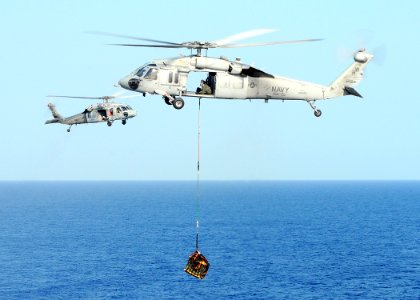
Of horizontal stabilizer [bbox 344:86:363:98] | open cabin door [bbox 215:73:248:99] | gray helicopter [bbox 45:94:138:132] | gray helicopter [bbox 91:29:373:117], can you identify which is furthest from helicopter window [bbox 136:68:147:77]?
gray helicopter [bbox 45:94:138:132]

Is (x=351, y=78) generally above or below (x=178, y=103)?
above

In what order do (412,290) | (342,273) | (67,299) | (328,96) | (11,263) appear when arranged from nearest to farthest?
(328,96)
(67,299)
(412,290)
(342,273)
(11,263)

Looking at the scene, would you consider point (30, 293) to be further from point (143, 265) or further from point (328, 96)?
point (328, 96)

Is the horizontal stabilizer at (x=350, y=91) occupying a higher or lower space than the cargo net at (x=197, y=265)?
higher

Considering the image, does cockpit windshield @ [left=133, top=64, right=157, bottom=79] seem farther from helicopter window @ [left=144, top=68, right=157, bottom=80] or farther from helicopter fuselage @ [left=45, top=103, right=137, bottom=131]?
helicopter fuselage @ [left=45, top=103, right=137, bottom=131]

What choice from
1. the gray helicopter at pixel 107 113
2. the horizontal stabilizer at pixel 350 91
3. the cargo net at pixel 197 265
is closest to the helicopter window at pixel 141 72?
the cargo net at pixel 197 265

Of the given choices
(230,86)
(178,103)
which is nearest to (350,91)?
(230,86)

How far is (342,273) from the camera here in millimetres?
170375

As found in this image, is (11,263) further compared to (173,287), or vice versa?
(11,263)

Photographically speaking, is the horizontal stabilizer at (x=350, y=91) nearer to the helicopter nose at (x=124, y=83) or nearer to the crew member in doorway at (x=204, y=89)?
the crew member in doorway at (x=204, y=89)

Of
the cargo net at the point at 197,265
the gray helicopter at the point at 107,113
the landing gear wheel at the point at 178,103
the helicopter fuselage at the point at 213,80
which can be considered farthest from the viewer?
the gray helicopter at the point at 107,113

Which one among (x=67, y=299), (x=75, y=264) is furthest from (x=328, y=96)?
(x=75, y=264)

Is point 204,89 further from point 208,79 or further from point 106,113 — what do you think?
point 106,113

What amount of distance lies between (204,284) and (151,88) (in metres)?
121
